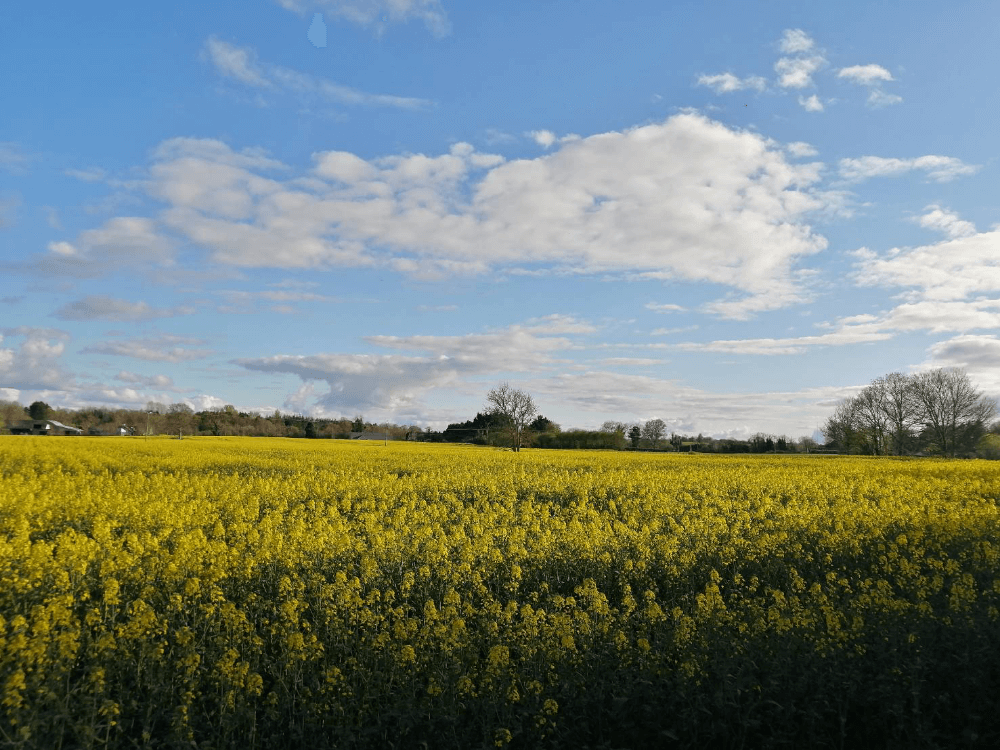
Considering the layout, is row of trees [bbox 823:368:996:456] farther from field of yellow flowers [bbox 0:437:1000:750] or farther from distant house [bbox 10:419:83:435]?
distant house [bbox 10:419:83:435]

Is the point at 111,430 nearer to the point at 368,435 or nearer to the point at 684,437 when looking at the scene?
the point at 368,435

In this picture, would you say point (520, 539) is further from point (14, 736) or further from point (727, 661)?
point (14, 736)

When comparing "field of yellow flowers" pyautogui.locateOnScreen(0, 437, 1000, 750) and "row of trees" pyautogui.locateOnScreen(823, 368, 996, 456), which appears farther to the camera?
"row of trees" pyautogui.locateOnScreen(823, 368, 996, 456)

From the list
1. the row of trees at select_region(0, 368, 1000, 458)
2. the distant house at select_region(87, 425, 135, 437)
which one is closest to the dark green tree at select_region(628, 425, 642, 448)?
the row of trees at select_region(0, 368, 1000, 458)

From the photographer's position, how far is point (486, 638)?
680cm

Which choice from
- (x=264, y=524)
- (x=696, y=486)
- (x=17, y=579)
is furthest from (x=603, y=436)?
(x=17, y=579)

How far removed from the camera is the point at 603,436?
3054 inches

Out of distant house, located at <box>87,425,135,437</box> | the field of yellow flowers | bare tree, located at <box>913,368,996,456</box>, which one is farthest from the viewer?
distant house, located at <box>87,425,135,437</box>

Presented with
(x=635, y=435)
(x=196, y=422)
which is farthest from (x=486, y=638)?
(x=196, y=422)

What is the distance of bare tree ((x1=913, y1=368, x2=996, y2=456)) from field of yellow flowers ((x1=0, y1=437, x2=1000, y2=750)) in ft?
240

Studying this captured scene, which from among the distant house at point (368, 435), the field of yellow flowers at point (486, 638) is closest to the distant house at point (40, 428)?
the distant house at point (368, 435)

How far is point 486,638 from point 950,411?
8488 cm

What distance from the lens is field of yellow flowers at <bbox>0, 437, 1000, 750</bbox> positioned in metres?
5.41

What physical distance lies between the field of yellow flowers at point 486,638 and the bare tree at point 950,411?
7300cm
